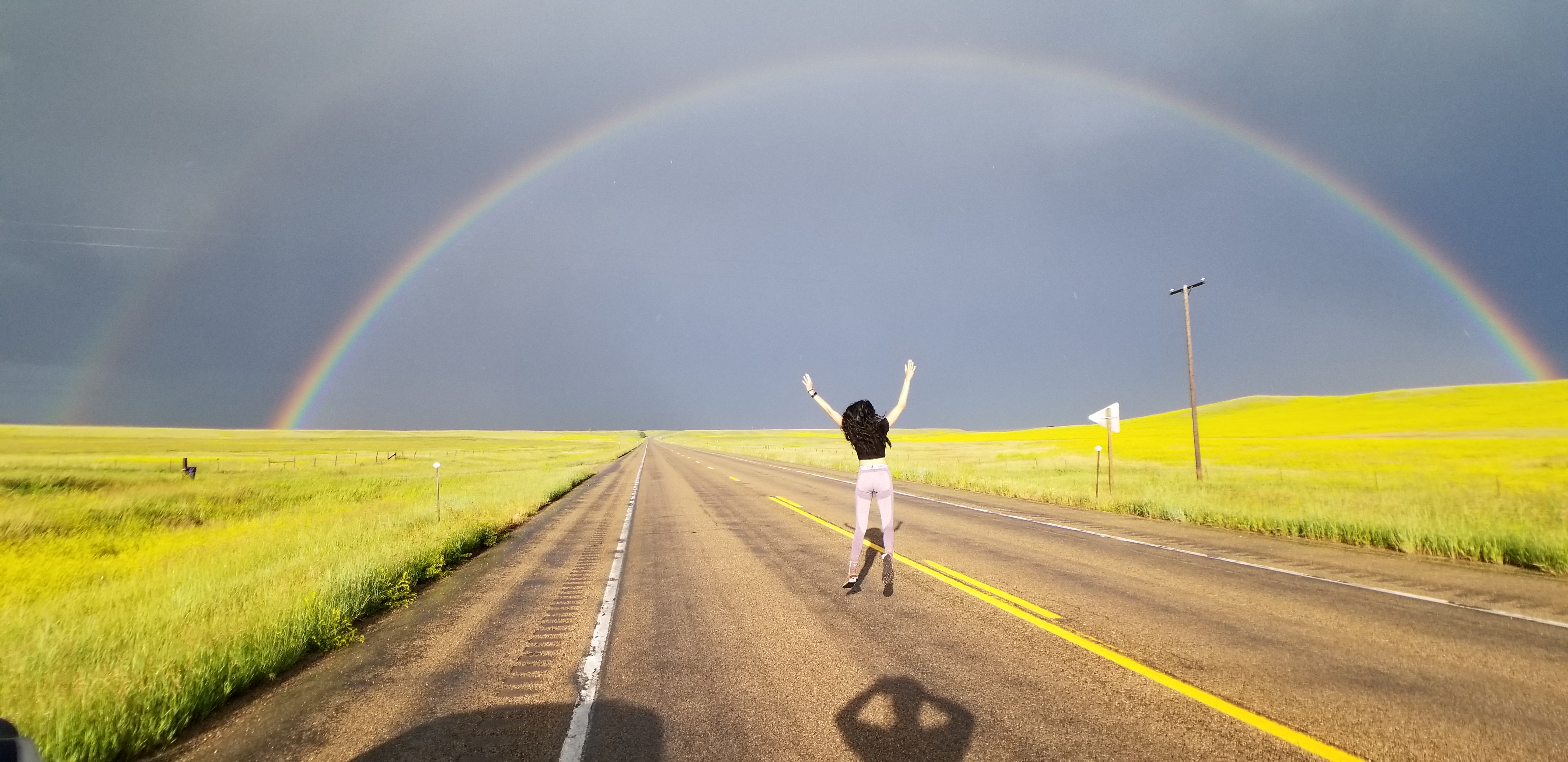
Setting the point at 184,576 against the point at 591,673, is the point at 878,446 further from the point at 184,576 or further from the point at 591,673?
the point at 184,576

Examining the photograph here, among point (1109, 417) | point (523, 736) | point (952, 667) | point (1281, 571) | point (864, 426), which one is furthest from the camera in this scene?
point (1109, 417)

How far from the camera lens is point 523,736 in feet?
11.7

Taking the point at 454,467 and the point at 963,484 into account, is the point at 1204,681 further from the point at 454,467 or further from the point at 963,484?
the point at 454,467

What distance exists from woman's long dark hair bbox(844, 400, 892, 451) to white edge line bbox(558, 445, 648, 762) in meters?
2.95

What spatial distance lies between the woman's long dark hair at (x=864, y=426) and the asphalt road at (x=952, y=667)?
64.2 inches

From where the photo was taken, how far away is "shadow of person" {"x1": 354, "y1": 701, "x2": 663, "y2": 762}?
332cm

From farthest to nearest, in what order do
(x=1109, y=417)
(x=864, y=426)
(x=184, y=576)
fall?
(x=1109, y=417)
(x=184, y=576)
(x=864, y=426)

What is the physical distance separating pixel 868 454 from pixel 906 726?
10.4 feet

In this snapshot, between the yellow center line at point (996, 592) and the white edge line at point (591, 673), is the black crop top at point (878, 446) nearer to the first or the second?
the yellow center line at point (996, 592)

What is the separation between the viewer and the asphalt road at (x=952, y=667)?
3.39 metres

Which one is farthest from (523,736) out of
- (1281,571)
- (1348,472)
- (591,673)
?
(1348,472)


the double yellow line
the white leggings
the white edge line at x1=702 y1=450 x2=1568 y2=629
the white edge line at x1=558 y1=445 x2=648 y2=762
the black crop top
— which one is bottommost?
the white edge line at x1=558 y1=445 x2=648 y2=762

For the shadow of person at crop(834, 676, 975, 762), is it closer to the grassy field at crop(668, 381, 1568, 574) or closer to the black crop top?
the black crop top

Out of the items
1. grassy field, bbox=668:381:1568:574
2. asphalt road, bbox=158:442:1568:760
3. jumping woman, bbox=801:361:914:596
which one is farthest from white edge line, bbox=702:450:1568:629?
jumping woman, bbox=801:361:914:596
